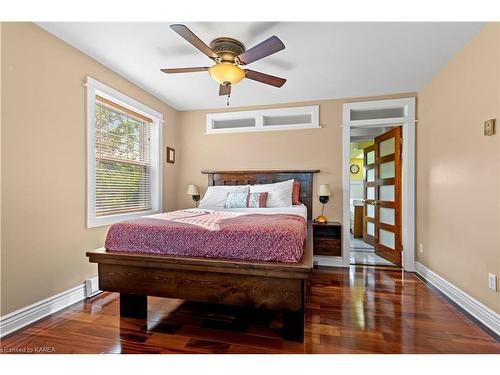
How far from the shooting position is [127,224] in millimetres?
1924

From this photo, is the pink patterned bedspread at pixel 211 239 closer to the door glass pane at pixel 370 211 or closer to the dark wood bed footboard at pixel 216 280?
the dark wood bed footboard at pixel 216 280

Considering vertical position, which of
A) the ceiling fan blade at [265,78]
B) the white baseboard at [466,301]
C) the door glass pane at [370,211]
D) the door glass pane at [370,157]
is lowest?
the white baseboard at [466,301]

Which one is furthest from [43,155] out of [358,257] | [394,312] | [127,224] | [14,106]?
[358,257]

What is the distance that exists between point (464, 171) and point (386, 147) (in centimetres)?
161

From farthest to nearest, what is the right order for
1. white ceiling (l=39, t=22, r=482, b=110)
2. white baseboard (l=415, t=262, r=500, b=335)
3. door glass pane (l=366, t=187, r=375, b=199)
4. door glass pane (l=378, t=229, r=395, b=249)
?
door glass pane (l=366, t=187, r=375, b=199), door glass pane (l=378, t=229, r=395, b=249), white ceiling (l=39, t=22, r=482, b=110), white baseboard (l=415, t=262, r=500, b=335)

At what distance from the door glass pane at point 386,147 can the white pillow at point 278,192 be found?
5.37 ft


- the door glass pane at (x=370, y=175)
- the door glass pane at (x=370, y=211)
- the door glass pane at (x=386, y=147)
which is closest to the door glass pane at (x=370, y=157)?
the door glass pane at (x=370, y=175)

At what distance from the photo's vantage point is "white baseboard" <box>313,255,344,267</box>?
348cm

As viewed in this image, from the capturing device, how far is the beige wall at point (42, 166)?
1.79 meters

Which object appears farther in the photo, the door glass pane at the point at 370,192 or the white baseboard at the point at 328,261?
the door glass pane at the point at 370,192

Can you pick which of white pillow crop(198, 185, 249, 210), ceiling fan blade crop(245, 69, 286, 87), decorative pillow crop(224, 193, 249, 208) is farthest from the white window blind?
ceiling fan blade crop(245, 69, 286, 87)

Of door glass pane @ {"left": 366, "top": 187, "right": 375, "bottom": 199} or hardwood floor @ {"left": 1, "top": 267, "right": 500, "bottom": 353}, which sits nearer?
hardwood floor @ {"left": 1, "top": 267, "right": 500, "bottom": 353}

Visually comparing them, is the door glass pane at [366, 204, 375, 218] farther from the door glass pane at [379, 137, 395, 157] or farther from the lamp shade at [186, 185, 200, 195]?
the lamp shade at [186, 185, 200, 195]
